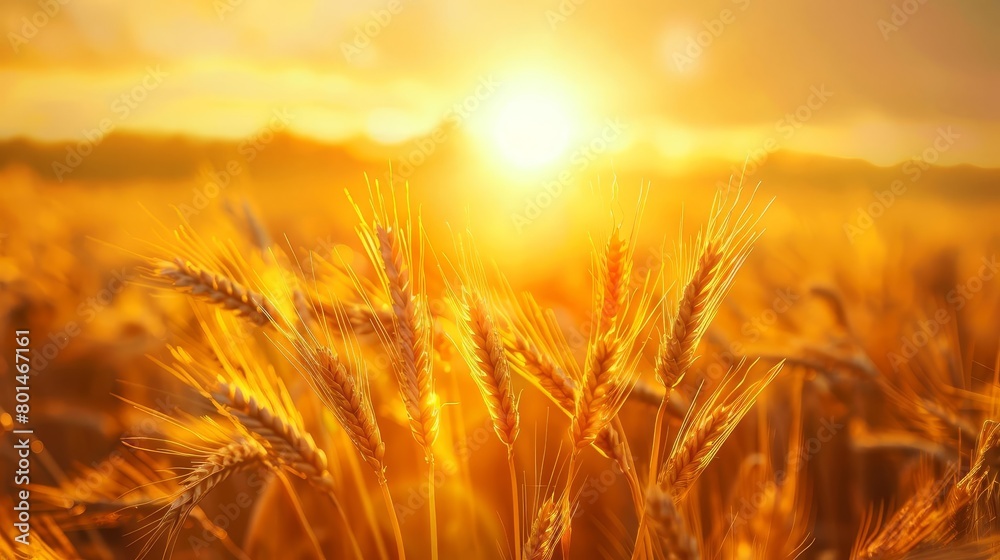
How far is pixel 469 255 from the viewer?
2.85 ft

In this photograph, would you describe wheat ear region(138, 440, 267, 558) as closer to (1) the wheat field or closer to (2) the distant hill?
(1) the wheat field

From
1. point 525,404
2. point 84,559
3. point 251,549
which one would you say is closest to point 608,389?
point 525,404

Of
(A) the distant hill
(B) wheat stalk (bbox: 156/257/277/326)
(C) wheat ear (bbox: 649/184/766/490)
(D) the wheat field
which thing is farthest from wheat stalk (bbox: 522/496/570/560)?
(A) the distant hill

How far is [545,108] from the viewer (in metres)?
1.21

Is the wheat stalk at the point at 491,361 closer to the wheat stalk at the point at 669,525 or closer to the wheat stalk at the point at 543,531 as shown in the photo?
the wheat stalk at the point at 543,531

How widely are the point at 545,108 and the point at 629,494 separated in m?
0.80

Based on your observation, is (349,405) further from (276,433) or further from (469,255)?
(469,255)

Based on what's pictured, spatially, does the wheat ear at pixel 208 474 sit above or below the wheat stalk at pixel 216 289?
below

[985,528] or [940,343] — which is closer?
[985,528]

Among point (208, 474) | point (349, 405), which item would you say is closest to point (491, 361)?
point (349, 405)

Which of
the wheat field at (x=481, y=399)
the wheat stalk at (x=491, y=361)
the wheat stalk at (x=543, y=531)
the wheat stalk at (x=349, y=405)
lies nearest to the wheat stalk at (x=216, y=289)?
the wheat field at (x=481, y=399)

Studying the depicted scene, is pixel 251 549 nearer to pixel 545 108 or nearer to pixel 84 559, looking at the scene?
pixel 84 559

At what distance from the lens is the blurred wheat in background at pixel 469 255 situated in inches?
38.3

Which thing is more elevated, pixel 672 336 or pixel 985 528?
pixel 672 336
